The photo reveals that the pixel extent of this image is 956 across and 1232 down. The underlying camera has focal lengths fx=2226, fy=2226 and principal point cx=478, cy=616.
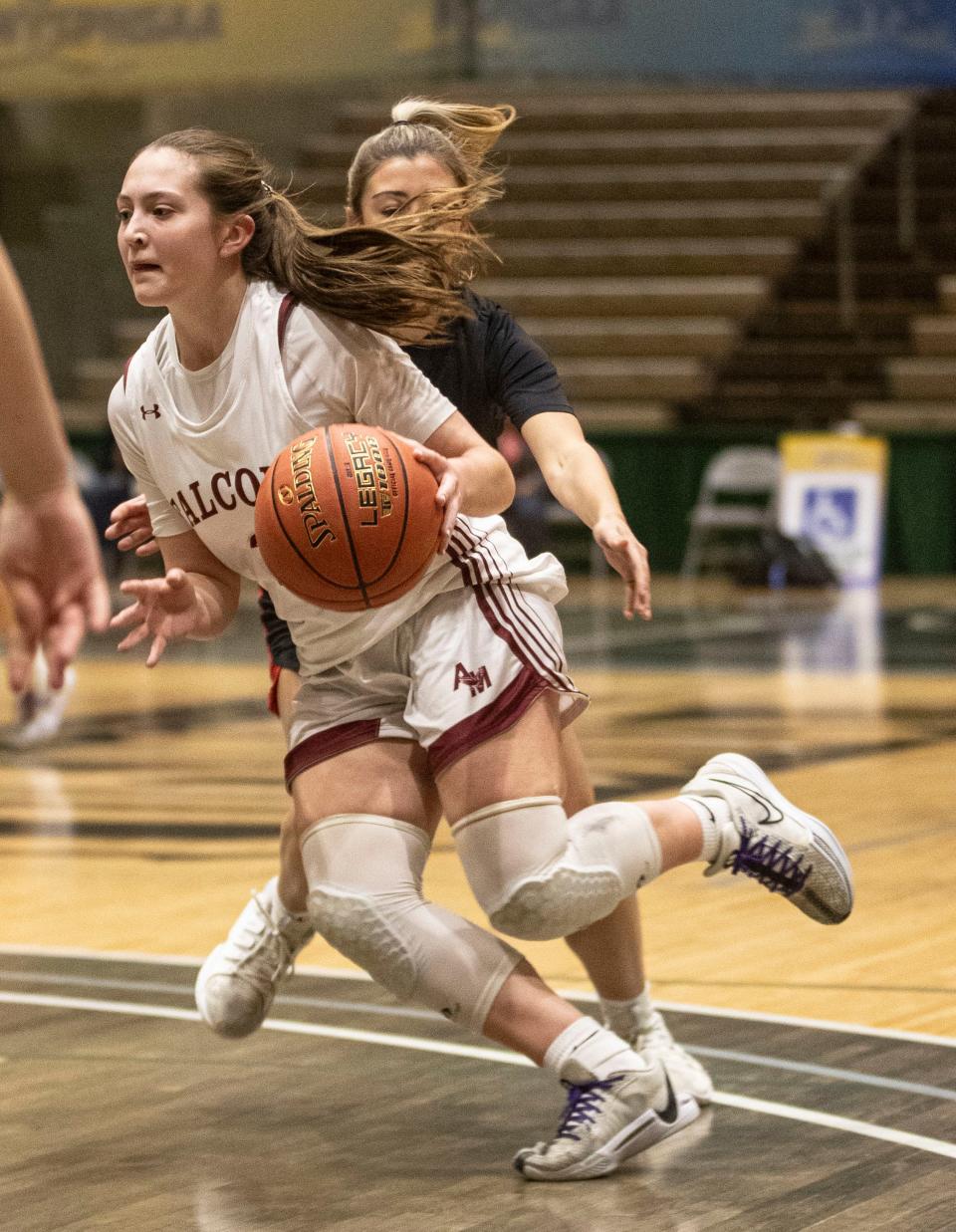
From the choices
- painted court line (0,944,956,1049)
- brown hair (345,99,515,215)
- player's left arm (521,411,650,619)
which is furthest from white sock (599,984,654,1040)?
brown hair (345,99,515,215)

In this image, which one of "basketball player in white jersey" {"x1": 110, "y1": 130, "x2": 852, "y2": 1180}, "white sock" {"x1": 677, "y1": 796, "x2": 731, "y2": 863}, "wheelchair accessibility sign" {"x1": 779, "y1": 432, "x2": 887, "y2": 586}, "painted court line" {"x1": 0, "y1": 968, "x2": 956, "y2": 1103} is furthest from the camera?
"wheelchair accessibility sign" {"x1": 779, "y1": 432, "x2": 887, "y2": 586}

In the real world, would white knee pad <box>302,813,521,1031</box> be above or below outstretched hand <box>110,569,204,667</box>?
below

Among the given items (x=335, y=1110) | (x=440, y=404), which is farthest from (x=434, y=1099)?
(x=440, y=404)

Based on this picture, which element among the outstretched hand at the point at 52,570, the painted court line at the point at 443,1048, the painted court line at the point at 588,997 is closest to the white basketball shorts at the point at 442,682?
the painted court line at the point at 443,1048

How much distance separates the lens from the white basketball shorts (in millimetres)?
3201

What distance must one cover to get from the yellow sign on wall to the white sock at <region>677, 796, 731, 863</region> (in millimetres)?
12447

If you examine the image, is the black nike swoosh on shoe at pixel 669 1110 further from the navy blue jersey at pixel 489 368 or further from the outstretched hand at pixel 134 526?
the outstretched hand at pixel 134 526

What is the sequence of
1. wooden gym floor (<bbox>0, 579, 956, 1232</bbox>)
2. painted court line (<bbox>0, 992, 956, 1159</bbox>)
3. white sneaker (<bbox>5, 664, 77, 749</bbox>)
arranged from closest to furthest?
wooden gym floor (<bbox>0, 579, 956, 1232</bbox>)
painted court line (<bbox>0, 992, 956, 1159</bbox>)
white sneaker (<bbox>5, 664, 77, 749</bbox>)

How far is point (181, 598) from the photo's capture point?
3.20m

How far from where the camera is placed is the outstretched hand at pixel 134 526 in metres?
3.46

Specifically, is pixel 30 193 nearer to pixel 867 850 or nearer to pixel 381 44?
pixel 381 44

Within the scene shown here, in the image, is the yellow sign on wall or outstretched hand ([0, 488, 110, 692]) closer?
outstretched hand ([0, 488, 110, 692])

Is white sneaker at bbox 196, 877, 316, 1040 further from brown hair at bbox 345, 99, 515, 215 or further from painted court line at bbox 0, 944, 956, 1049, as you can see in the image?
brown hair at bbox 345, 99, 515, 215

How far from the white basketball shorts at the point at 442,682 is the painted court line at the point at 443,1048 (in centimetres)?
71
